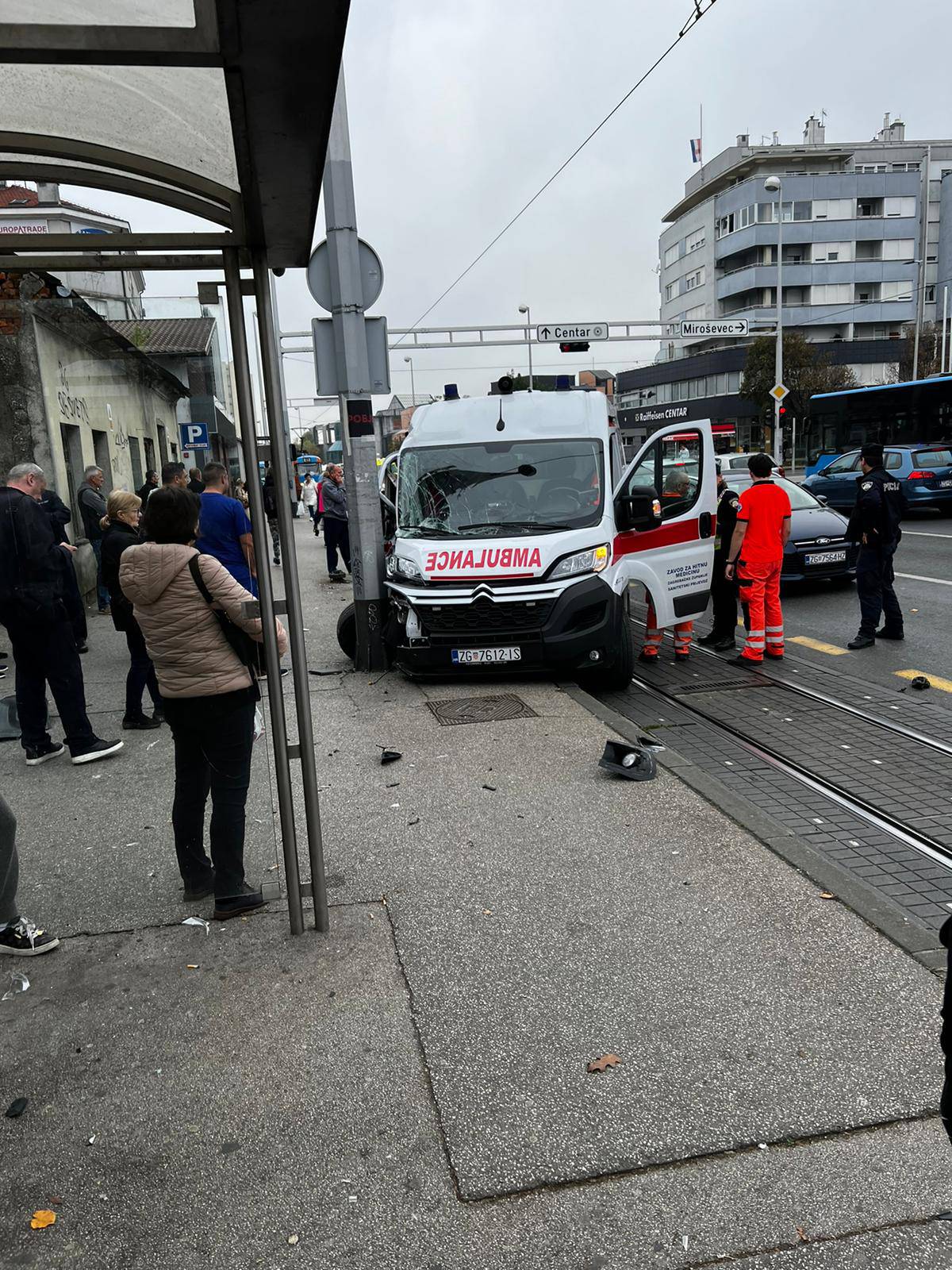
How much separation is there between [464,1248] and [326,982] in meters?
1.31

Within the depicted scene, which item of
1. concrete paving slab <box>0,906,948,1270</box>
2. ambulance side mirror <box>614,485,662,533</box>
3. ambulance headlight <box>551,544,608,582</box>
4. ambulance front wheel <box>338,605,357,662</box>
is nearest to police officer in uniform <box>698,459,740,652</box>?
ambulance side mirror <box>614,485,662,533</box>

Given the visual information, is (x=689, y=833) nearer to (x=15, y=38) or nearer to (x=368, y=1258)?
(x=368, y=1258)

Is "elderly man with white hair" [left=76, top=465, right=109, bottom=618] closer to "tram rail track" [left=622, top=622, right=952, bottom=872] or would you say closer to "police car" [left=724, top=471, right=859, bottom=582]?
"tram rail track" [left=622, top=622, right=952, bottom=872]

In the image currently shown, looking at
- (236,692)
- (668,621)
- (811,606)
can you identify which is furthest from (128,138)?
(811,606)

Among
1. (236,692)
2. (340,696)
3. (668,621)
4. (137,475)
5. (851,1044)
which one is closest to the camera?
(851,1044)

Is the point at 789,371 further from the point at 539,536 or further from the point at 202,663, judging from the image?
the point at 202,663

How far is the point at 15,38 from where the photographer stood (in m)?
2.37

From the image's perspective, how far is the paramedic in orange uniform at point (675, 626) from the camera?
8969 millimetres

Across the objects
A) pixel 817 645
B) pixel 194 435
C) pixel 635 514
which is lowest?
pixel 817 645

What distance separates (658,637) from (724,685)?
1195 millimetres

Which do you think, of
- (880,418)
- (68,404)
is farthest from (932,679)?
(880,418)

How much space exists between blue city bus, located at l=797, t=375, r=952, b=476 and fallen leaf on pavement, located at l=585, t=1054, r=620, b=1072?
21998 mm

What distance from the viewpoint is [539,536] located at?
8133 millimetres

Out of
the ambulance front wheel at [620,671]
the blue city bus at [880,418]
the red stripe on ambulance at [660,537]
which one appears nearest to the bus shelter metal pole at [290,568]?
the ambulance front wheel at [620,671]
